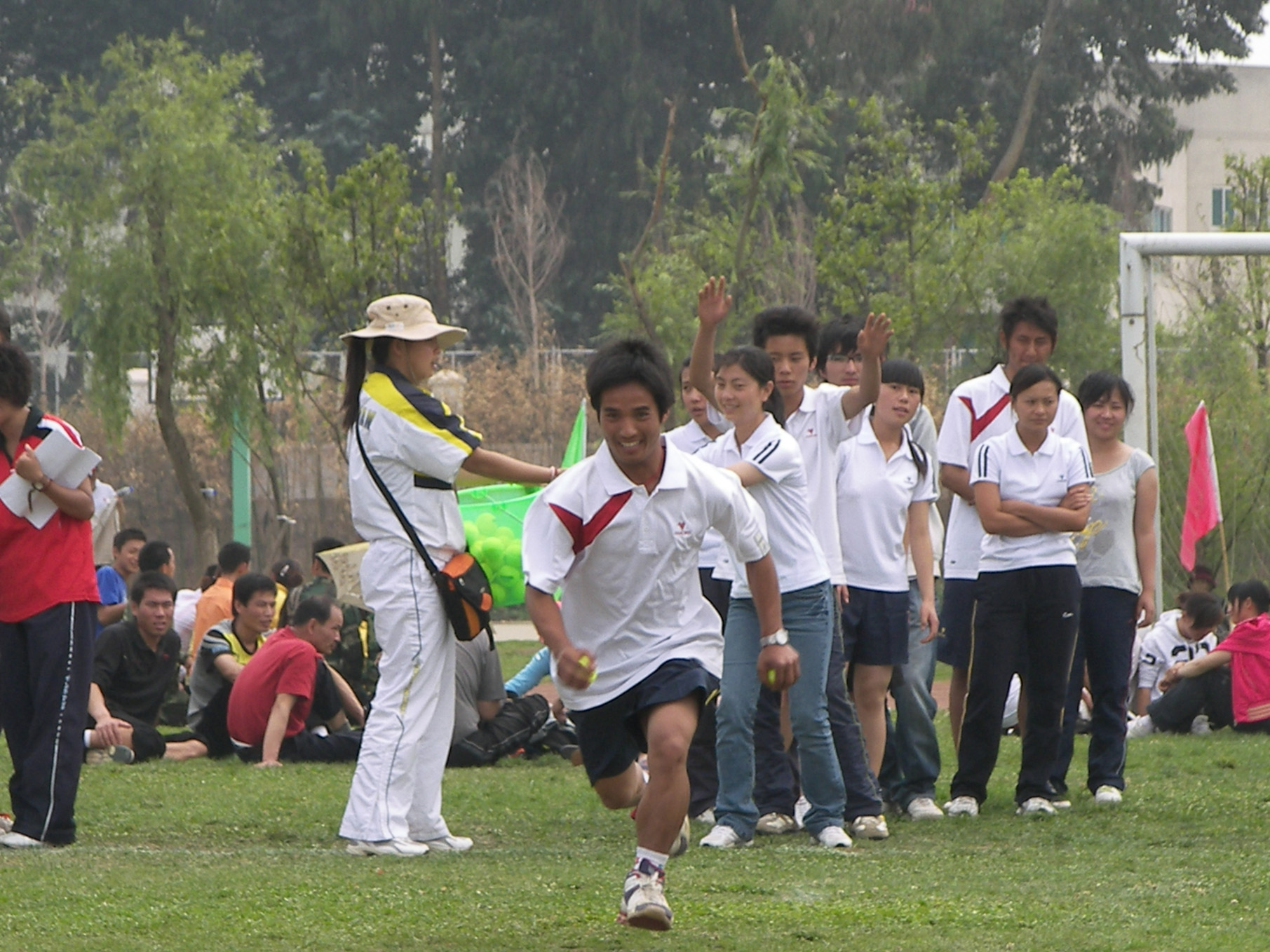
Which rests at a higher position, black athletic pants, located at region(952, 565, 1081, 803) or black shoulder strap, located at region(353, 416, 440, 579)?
Result: black shoulder strap, located at region(353, 416, 440, 579)

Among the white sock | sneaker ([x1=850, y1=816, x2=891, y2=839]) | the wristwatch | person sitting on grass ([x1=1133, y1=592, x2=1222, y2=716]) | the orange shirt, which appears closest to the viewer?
the white sock

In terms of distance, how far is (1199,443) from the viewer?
1272 cm

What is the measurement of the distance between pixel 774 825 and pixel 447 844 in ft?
4.30

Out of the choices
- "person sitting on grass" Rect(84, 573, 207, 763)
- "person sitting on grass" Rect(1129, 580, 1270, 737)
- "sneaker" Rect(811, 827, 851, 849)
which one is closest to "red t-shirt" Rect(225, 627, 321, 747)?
"person sitting on grass" Rect(84, 573, 207, 763)

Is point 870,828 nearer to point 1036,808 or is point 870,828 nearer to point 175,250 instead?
point 1036,808

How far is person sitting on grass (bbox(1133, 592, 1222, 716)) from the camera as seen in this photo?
12055mm

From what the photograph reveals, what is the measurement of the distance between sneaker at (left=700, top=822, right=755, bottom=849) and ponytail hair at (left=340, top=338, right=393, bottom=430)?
6.75 feet

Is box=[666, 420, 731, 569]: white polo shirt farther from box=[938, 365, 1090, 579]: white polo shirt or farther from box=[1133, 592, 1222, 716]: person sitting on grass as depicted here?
box=[1133, 592, 1222, 716]: person sitting on grass

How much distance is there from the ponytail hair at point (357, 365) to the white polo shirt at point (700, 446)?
3.94 ft

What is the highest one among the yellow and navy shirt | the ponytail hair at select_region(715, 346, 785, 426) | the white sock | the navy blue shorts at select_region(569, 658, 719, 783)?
the ponytail hair at select_region(715, 346, 785, 426)

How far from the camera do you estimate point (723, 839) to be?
6695mm

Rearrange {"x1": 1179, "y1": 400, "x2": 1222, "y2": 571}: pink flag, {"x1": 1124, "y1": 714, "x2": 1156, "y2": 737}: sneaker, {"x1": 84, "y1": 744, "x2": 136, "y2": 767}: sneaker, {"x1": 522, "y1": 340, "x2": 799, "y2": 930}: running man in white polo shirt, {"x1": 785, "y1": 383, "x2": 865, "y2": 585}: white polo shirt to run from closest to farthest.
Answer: {"x1": 522, "y1": 340, "x2": 799, "y2": 930}: running man in white polo shirt, {"x1": 785, "y1": 383, "x2": 865, "y2": 585}: white polo shirt, {"x1": 84, "y1": 744, "x2": 136, "y2": 767}: sneaker, {"x1": 1124, "y1": 714, "x2": 1156, "y2": 737}: sneaker, {"x1": 1179, "y1": 400, "x2": 1222, "y2": 571}: pink flag

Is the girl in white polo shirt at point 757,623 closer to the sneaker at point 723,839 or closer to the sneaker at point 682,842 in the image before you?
the sneaker at point 723,839

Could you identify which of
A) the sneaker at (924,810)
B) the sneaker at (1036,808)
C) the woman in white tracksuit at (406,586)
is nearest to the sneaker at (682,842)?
the woman in white tracksuit at (406,586)
